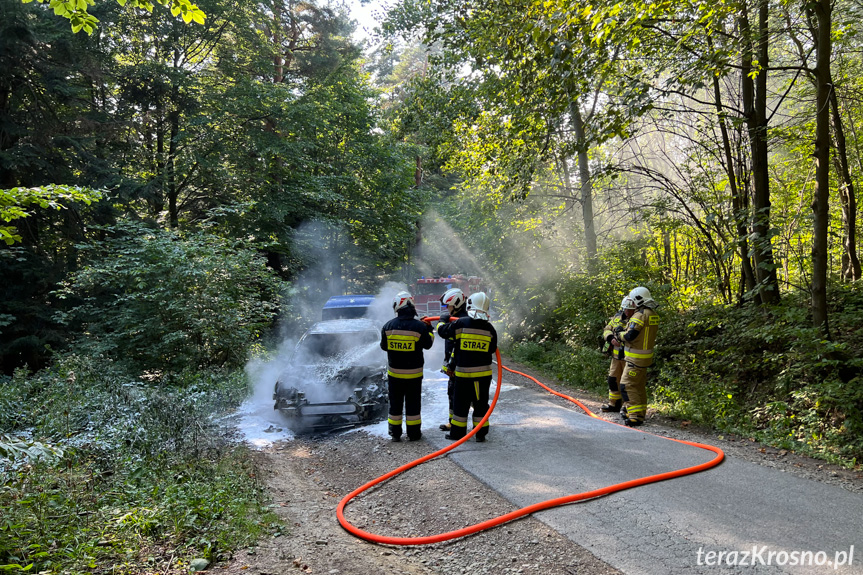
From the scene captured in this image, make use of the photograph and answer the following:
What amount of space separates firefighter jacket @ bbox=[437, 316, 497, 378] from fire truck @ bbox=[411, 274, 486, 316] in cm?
1532

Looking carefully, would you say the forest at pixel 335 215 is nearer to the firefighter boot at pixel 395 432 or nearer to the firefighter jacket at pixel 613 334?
the firefighter jacket at pixel 613 334

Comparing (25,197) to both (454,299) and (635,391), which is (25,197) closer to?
(454,299)

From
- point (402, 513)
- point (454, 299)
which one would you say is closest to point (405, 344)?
point (454, 299)

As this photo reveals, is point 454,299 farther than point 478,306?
Yes

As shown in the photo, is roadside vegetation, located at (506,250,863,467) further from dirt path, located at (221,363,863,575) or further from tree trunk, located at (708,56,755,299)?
tree trunk, located at (708,56,755,299)

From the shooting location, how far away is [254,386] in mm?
10555

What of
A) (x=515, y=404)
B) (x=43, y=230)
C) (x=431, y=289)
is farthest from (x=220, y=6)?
(x=515, y=404)

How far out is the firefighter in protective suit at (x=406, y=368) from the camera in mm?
6879

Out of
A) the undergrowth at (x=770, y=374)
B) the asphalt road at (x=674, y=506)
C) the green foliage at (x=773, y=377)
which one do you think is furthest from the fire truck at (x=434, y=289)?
the asphalt road at (x=674, y=506)

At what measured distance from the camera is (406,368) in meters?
6.88

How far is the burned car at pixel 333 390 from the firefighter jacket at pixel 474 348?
6.44 feet

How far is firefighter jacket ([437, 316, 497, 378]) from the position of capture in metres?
6.61

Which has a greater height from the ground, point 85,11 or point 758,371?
point 85,11

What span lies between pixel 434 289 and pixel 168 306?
1358cm
